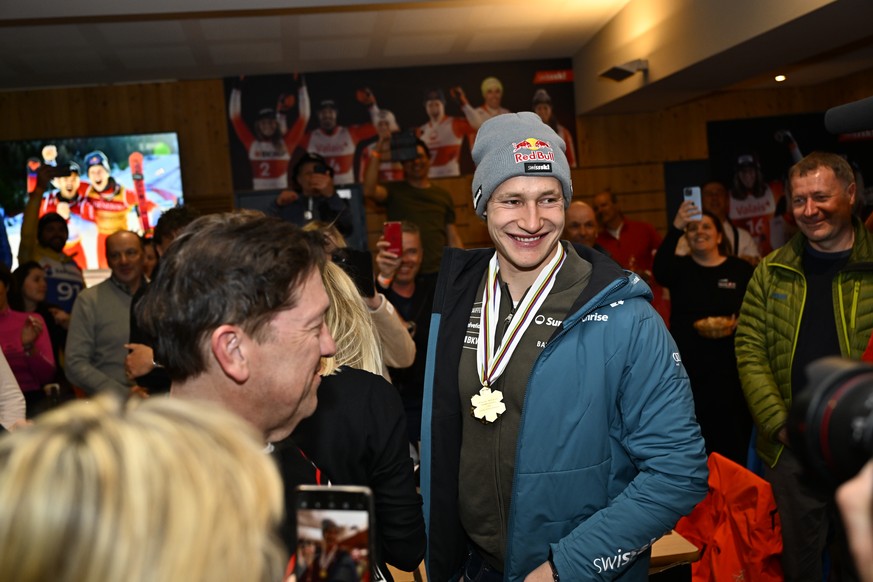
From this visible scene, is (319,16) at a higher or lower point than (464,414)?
higher

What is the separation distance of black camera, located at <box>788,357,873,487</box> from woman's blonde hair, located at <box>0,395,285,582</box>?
0.57m

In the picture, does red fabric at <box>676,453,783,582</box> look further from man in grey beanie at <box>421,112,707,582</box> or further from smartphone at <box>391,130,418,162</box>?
smartphone at <box>391,130,418,162</box>

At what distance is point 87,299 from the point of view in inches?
161

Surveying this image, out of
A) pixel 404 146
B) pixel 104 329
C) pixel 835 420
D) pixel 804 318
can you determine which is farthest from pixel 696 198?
pixel 835 420

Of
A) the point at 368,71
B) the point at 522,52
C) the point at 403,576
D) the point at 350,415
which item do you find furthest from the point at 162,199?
the point at 350,415

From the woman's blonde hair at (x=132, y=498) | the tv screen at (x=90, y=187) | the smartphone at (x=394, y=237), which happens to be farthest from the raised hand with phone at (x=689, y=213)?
the tv screen at (x=90, y=187)

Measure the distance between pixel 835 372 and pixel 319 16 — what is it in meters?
6.11

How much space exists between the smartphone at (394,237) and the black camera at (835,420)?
2614 mm

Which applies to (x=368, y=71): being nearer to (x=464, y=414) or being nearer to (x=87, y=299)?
(x=87, y=299)

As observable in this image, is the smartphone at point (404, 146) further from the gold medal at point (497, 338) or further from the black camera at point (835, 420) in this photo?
the black camera at point (835, 420)

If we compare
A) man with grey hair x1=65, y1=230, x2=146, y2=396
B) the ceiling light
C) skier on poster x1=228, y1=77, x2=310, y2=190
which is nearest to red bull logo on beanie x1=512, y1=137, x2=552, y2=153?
man with grey hair x1=65, y1=230, x2=146, y2=396

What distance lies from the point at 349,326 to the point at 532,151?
64 cm

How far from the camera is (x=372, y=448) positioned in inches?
60.3

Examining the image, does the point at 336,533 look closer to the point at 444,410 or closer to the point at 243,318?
the point at 243,318
